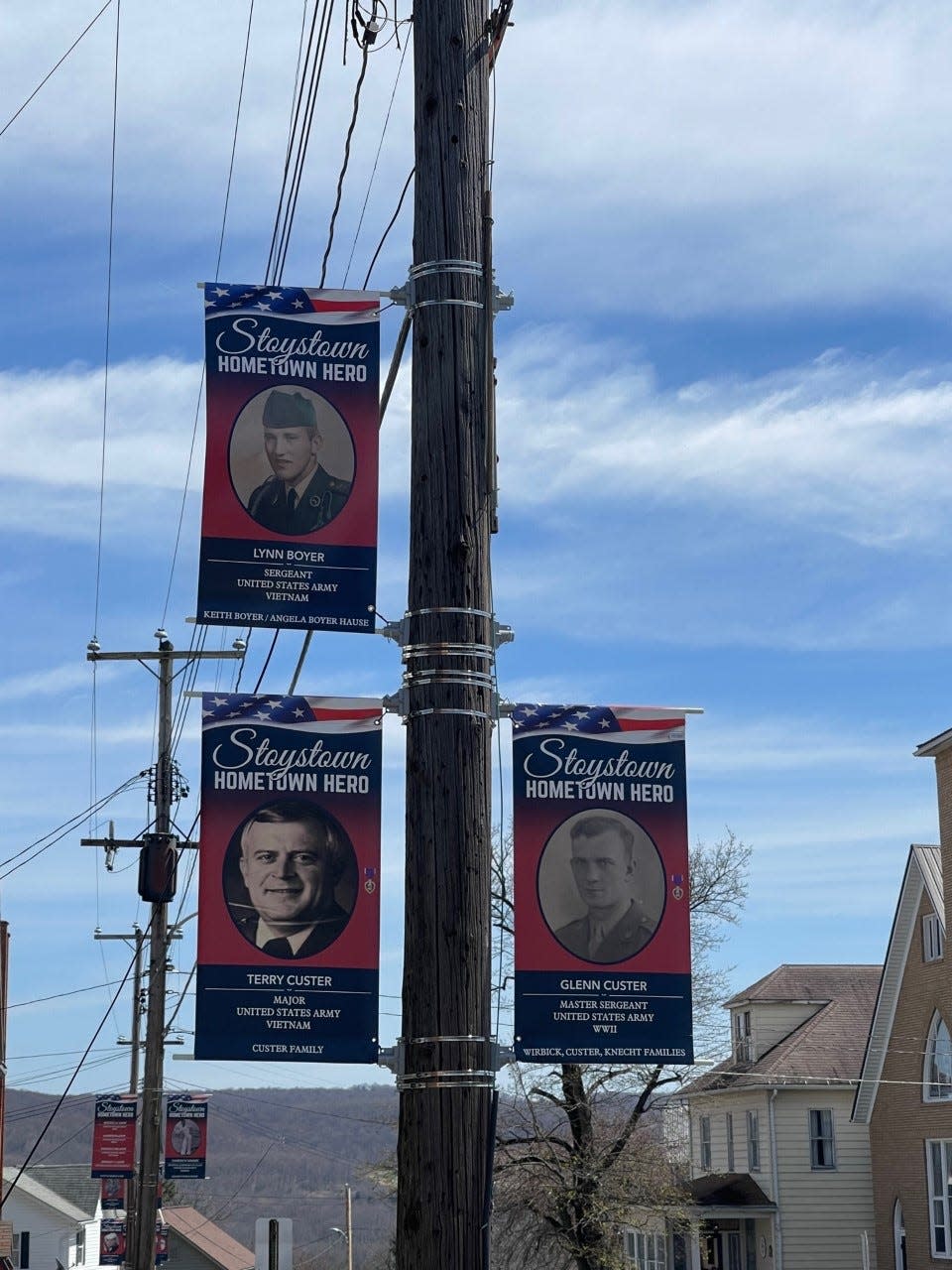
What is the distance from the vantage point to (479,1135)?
579 cm

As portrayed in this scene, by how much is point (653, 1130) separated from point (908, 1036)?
20.6 ft

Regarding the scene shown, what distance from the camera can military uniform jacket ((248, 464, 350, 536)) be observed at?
718 centimetres

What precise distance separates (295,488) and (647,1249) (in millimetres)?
43189

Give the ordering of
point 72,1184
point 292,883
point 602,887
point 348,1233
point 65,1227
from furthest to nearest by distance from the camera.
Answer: point 72,1184 → point 65,1227 → point 348,1233 → point 602,887 → point 292,883

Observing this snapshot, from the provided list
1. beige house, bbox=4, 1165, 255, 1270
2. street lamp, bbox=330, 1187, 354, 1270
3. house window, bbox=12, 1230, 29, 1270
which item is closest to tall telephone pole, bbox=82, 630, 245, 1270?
street lamp, bbox=330, 1187, 354, 1270

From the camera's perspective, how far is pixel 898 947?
36906mm

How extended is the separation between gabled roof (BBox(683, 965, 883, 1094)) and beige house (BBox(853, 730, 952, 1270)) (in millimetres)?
2765

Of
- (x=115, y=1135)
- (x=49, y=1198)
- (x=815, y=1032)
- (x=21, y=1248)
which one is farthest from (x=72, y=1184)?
(x=815, y=1032)

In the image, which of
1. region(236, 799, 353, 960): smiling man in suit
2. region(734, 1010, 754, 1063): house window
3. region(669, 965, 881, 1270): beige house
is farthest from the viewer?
region(734, 1010, 754, 1063): house window

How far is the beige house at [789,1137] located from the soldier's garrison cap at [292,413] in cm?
3434

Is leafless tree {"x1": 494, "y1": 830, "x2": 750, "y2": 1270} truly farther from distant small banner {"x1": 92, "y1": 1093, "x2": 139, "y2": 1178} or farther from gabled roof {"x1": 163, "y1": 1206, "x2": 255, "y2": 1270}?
gabled roof {"x1": 163, "y1": 1206, "x2": 255, "y2": 1270}

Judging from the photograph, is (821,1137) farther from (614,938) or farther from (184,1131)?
(614,938)

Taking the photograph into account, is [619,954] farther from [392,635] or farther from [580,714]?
[392,635]

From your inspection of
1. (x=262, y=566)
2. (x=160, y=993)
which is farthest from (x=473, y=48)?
(x=160, y=993)
